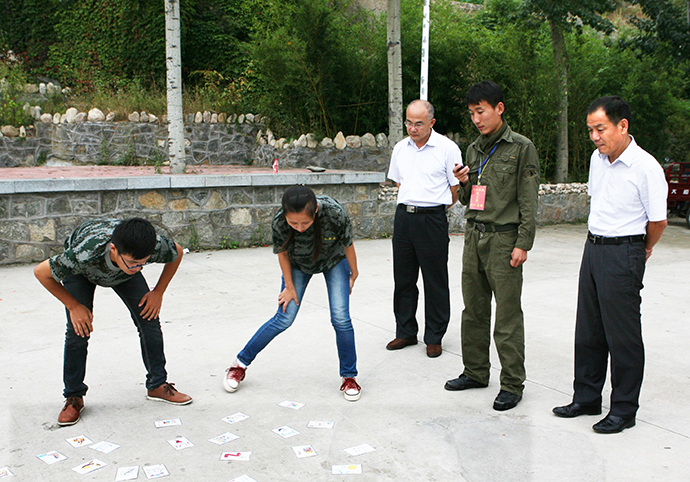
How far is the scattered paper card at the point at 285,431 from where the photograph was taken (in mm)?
3020

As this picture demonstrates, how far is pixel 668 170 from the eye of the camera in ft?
39.9

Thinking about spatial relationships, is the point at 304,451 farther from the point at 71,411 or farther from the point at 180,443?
the point at 71,411

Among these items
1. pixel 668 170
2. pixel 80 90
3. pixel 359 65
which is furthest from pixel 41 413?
pixel 80 90

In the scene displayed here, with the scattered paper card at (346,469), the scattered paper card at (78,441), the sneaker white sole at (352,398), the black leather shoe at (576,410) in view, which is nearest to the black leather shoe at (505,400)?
the black leather shoe at (576,410)

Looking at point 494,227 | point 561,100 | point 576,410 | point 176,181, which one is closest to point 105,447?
point 494,227

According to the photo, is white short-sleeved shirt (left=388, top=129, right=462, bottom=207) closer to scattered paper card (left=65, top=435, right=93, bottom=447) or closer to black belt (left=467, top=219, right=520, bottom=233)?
black belt (left=467, top=219, right=520, bottom=233)

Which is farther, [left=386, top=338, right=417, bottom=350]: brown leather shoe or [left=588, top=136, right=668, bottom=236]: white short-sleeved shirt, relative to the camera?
[left=386, top=338, right=417, bottom=350]: brown leather shoe

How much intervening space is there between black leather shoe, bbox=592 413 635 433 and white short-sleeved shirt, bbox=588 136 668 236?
3.04 feet

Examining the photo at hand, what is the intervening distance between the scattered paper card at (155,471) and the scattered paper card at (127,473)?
0.04m

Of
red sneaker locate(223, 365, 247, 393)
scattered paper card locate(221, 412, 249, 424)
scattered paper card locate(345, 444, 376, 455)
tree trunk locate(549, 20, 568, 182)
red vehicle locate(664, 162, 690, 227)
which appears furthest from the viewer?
red vehicle locate(664, 162, 690, 227)

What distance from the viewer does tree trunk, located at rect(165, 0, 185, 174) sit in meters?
8.17

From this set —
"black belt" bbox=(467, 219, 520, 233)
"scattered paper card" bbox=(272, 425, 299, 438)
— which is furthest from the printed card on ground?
"black belt" bbox=(467, 219, 520, 233)

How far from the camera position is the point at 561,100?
1108 cm

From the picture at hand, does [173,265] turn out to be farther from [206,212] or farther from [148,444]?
[206,212]
